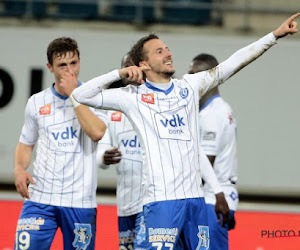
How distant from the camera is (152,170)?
479cm

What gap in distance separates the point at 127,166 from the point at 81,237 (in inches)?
34.3

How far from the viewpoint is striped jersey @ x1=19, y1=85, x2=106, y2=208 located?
5.41m

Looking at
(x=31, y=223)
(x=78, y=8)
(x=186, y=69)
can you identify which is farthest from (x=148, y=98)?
(x=78, y=8)

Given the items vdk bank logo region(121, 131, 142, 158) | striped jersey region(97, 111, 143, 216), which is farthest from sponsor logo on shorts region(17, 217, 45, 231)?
vdk bank logo region(121, 131, 142, 158)

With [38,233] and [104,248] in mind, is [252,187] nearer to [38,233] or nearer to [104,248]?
[104,248]

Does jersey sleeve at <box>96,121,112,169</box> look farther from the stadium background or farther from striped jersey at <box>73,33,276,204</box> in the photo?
the stadium background

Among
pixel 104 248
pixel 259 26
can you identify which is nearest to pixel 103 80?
pixel 104 248

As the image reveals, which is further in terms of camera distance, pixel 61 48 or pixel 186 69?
pixel 186 69

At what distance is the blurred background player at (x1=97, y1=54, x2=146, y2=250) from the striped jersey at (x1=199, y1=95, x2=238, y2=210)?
53 cm

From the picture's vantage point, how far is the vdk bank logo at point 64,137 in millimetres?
5426

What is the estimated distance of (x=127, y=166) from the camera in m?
6.07

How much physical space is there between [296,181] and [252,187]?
0.71 meters

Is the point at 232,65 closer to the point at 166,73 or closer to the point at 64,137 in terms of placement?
the point at 166,73

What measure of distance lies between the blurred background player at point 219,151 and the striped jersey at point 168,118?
40.0 inches
